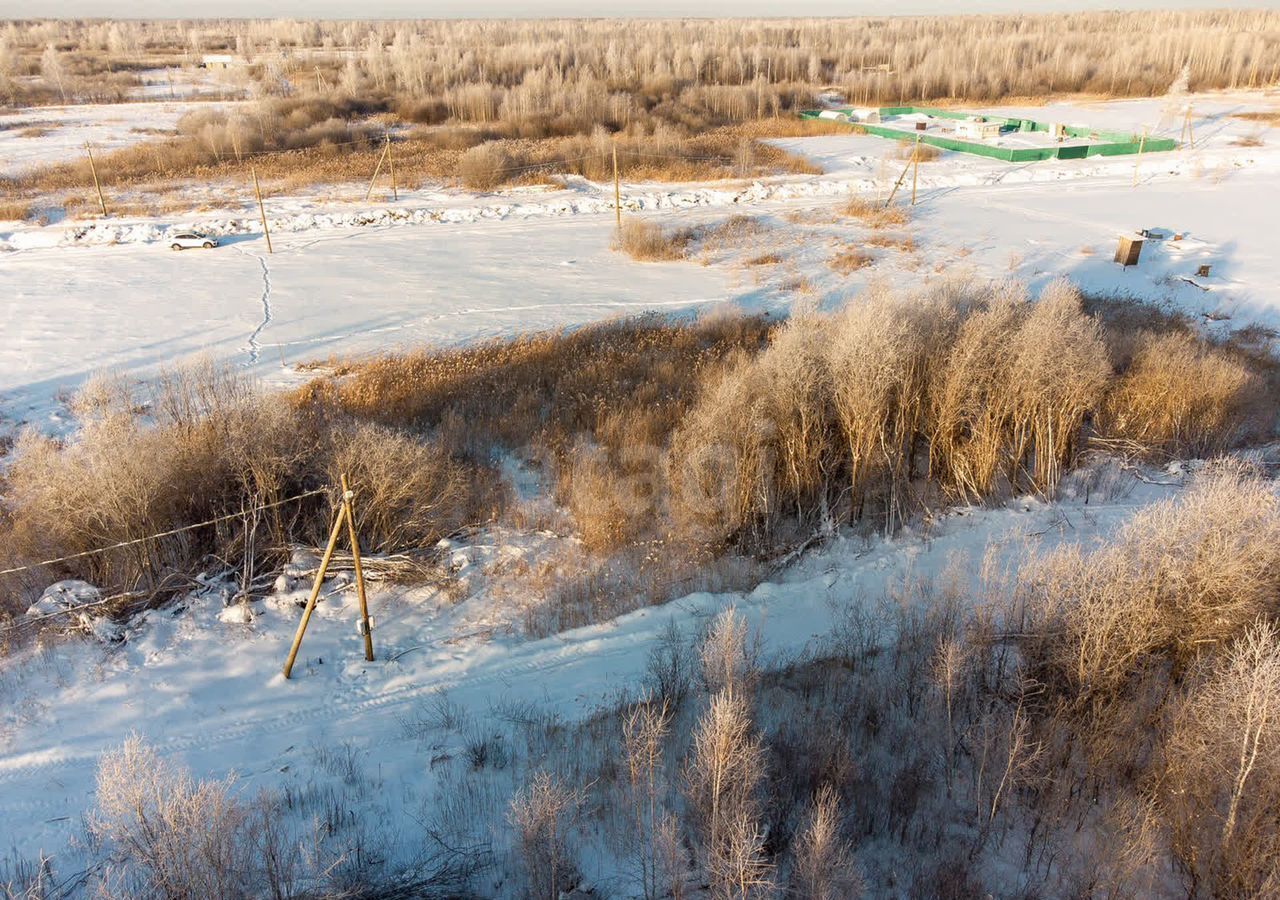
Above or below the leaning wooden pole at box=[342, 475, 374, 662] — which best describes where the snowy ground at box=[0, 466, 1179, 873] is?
below

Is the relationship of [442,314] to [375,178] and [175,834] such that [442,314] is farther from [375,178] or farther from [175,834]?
[375,178]

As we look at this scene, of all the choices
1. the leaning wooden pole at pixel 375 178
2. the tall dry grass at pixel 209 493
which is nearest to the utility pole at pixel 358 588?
the tall dry grass at pixel 209 493

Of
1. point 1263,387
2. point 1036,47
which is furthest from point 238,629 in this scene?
point 1036,47

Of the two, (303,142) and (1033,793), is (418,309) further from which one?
(303,142)

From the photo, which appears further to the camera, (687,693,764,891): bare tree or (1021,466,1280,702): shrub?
(1021,466,1280,702): shrub

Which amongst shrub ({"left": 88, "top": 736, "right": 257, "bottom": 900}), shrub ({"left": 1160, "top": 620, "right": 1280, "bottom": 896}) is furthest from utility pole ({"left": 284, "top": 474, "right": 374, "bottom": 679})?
shrub ({"left": 1160, "top": 620, "right": 1280, "bottom": 896})

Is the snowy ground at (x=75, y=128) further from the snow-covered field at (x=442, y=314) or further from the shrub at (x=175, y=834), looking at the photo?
the shrub at (x=175, y=834)

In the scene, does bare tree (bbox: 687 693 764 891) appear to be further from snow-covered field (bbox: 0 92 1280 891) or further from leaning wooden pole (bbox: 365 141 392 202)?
leaning wooden pole (bbox: 365 141 392 202)
